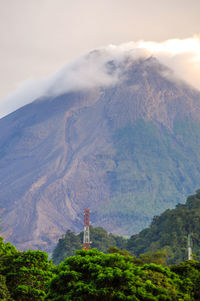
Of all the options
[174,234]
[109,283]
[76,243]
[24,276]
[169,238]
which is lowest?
[109,283]

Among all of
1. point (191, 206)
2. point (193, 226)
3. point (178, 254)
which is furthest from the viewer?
point (191, 206)

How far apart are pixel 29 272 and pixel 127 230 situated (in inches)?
6726

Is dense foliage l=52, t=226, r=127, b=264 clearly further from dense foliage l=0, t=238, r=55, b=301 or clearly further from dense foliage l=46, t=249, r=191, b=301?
dense foliage l=46, t=249, r=191, b=301

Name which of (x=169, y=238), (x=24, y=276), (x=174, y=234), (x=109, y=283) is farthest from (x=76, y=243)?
(x=109, y=283)

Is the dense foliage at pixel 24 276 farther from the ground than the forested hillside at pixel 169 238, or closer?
closer

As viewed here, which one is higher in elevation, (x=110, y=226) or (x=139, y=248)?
(x=110, y=226)

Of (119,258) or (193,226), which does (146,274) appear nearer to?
(119,258)

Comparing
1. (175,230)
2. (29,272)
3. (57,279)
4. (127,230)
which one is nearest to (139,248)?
(175,230)

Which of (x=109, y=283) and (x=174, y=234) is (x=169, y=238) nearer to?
(x=174, y=234)

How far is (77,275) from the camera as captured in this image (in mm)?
17312

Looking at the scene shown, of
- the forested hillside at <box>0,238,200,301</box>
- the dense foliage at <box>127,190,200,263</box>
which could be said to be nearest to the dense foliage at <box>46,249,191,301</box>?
the forested hillside at <box>0,238,200,301</box>

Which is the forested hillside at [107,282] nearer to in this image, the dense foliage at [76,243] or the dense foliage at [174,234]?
the dense foliage at [174,234]

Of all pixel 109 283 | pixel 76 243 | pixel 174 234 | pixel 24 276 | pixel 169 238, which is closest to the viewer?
pixel 109 283

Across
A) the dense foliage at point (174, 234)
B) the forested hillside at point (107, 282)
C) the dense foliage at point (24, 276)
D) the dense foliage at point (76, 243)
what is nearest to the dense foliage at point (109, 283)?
the forested hillside at point (107, 282)
